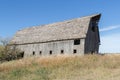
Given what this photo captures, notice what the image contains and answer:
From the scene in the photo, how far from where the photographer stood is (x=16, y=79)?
51.9ft

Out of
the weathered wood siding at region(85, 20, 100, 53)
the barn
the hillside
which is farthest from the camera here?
the weathered wood siding at region(85, 20, 100, 53)

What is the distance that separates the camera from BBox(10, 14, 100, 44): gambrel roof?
3622 cm

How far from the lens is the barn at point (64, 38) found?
117ft

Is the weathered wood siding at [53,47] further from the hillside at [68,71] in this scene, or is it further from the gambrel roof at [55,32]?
the hillside at [68,71]

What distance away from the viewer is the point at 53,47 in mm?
39250

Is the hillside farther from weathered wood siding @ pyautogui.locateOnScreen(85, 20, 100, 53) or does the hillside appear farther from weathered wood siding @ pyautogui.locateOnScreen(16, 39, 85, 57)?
weathered wood siding @ pyautogui.locateOnScreen(85, 20, 100, 53)

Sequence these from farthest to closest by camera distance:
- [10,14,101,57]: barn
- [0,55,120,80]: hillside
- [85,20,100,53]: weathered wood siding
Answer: [85,20,100,53]: weathered wood siding
[10,14,101,57]: barn
[0,55,120,80]: hillside

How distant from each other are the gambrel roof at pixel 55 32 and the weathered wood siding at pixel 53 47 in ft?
2.69

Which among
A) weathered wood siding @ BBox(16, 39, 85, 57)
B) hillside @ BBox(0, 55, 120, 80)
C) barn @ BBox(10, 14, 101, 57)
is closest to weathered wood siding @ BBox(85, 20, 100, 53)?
barn @ BBox(10, 14, 101, 57)

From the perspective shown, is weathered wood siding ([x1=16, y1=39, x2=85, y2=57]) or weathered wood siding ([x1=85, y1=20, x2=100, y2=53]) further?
weathered wood siding ([x1=85, y1=20, x2=100, y2=53])

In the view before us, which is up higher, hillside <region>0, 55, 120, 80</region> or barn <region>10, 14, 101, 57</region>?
barn <region>10, 14, 101, 57</region>

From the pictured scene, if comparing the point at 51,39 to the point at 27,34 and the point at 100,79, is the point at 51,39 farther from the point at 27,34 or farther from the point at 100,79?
the point at 100,79

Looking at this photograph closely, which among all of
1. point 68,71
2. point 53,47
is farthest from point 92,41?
point 68,71

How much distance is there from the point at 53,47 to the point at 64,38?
10.7 feet
